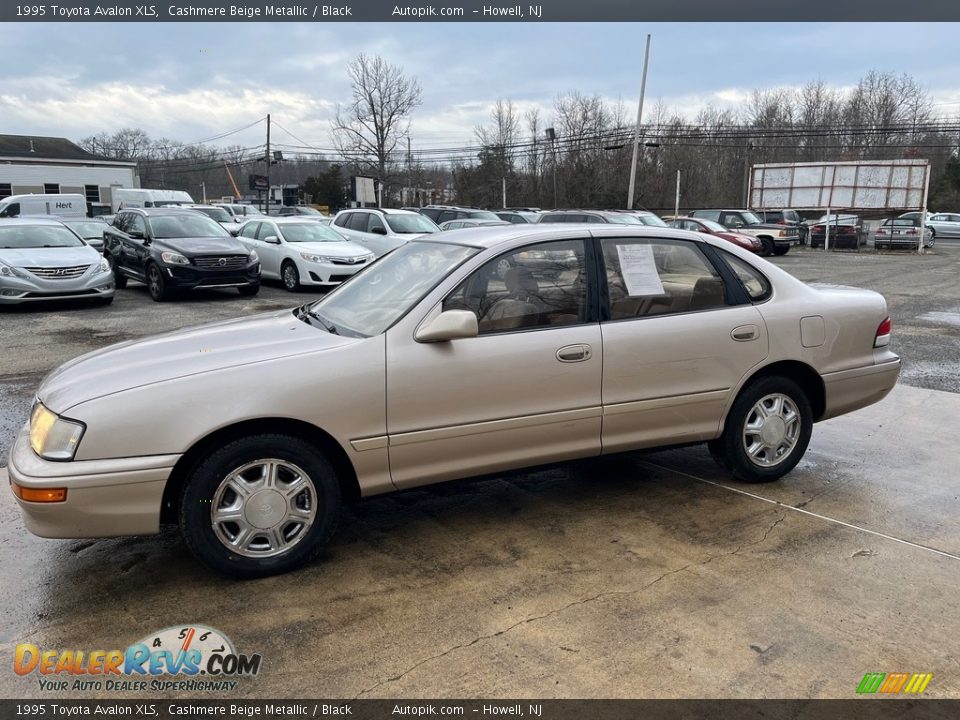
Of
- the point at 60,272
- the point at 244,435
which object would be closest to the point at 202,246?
the point at 60,272

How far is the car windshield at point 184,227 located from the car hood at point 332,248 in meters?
1.52

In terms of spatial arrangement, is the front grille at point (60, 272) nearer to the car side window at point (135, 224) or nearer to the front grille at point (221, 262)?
the front grille at point (221, 262)

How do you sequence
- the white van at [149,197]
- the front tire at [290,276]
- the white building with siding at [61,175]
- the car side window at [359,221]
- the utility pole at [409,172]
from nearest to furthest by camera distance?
the front tire at [290,276], the car side window at [359,221], the white van at [149,197], the white building with siding at [61,175], the utility pole at [409,172]

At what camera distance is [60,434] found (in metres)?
3.09

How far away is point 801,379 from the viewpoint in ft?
15.1

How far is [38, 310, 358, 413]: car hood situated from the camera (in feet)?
10.6

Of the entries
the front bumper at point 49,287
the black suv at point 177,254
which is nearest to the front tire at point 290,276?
the black suv at point 177,254

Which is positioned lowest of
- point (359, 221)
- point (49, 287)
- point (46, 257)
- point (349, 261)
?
point (49, 287)

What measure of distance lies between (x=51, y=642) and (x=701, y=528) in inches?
122

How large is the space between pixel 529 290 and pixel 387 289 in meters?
0.82

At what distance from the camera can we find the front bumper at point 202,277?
12852 millimetres

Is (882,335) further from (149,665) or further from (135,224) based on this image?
(135,224)

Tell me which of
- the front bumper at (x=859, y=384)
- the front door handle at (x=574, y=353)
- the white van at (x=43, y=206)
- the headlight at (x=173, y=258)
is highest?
the white van at (x=43, y=206)

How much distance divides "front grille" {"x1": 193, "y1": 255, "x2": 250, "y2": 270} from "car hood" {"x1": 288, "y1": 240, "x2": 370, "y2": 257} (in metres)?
1.45
